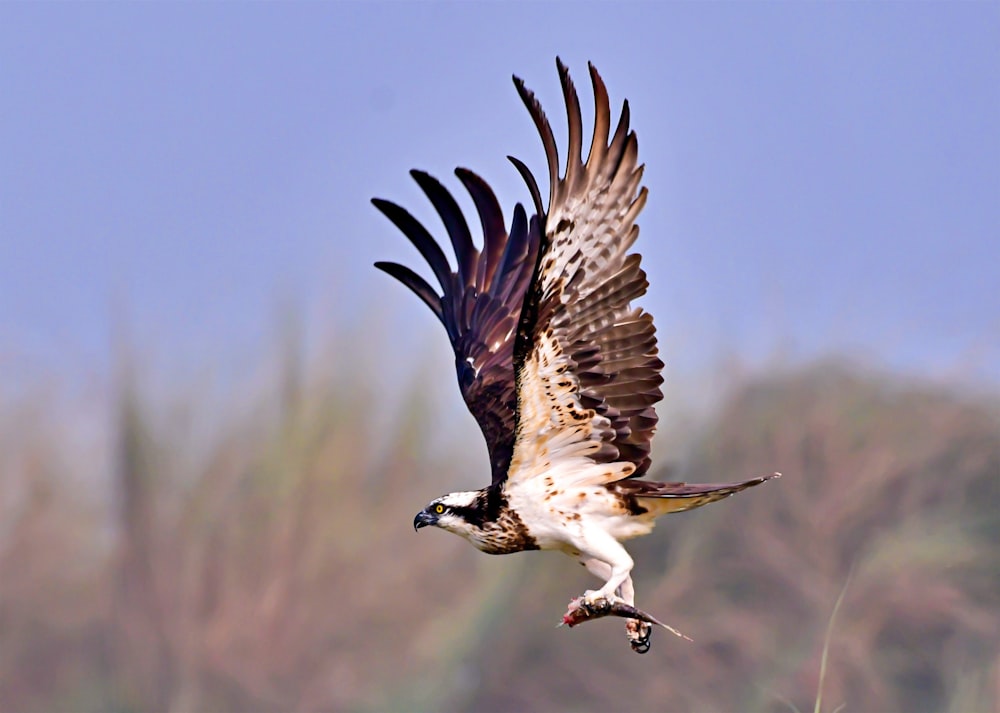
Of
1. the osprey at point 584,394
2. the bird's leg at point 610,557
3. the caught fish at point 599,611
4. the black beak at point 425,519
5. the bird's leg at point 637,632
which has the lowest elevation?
the bird's leg at point 637,632

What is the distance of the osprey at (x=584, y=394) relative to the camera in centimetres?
794

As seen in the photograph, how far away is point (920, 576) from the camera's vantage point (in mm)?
42469

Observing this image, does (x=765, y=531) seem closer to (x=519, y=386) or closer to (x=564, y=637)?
(x=564, y=637)

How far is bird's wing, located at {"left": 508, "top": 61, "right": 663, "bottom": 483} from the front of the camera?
792 centimetres

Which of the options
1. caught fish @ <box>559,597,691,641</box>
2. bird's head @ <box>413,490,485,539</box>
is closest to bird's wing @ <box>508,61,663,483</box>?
bird's head @ <box>413,490,485,539</box>

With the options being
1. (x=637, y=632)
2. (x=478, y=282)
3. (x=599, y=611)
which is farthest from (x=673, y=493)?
(x=478, y=282)

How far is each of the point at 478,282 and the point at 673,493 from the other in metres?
3.22

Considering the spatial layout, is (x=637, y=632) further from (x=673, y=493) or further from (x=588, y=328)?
(x=588, y=328)

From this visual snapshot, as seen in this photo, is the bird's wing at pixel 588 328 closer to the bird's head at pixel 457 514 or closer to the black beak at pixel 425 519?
the bird's head at pixel 457 514

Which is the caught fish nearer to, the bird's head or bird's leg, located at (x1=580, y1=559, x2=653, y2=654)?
bird's leg, located at (x1=580, y1=559, x2=653, y2=654)

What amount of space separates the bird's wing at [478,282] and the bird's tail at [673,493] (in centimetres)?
161

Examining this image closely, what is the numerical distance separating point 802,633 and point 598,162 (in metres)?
35.6

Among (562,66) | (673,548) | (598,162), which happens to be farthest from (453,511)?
(673,548)

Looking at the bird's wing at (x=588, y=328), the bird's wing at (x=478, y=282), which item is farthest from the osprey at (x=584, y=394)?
the bird's wing at (x=478, y=282)
